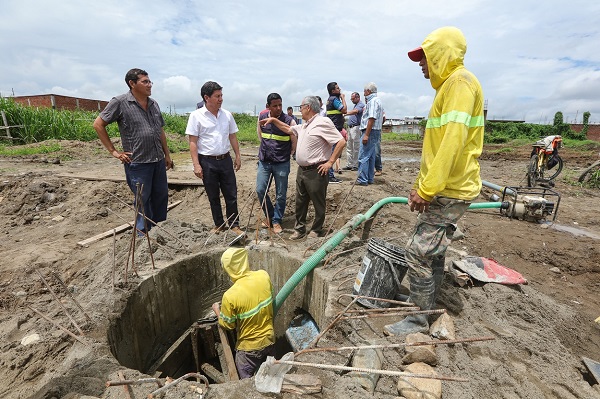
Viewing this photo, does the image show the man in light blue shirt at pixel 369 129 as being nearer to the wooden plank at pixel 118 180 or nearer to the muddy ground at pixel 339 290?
the muddy ground at pixel 339 290

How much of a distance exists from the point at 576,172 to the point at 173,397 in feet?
42.8

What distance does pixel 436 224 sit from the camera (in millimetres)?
2293

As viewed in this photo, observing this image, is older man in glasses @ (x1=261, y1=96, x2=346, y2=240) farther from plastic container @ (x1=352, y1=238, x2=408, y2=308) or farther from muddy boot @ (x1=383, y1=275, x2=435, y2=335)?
muddy boot @ (x1=383, y1=275, x2=435, y2=335)

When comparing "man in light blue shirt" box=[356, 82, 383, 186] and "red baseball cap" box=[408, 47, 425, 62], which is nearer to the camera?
"red baseball cap" box=[408, 47, 425, 62]

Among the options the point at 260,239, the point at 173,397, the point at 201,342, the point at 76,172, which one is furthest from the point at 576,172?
the point at 76,172

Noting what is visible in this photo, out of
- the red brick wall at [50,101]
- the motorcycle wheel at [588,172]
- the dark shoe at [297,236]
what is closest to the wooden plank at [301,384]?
the dark shoe at [297,236]

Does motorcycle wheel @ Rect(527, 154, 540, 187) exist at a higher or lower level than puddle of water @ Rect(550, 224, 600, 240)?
higher

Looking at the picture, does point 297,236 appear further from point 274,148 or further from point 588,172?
point 588,172

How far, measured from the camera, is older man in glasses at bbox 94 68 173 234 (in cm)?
370

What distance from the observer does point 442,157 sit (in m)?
2.05

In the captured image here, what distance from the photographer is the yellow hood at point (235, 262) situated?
2.90 m

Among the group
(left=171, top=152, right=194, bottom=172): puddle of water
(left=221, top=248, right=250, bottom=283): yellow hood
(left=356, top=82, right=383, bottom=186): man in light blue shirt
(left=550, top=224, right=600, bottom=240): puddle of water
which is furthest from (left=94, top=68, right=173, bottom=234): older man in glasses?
(left=550, top=224, right=600, bottom=240): puddle of water

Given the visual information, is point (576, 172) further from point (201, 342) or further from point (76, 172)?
point (76, 172)

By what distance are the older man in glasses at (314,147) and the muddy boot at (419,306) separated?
2.03 metres
